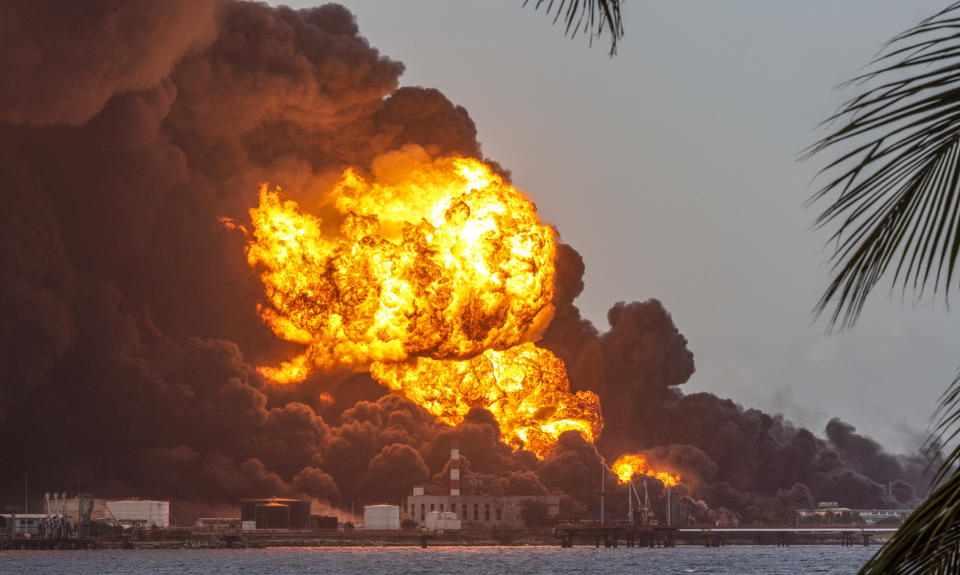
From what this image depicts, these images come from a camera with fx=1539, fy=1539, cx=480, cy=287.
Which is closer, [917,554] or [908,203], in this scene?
[917,554]

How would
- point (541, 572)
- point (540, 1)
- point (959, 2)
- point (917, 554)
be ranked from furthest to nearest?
point (541, 572) < point (540, 1) < point (959, 2) < point (917, 554)

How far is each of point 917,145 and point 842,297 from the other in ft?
2.73

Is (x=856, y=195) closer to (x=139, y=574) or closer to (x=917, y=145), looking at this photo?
(x=917, y=145)

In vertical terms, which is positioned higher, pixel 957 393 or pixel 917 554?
pixel 957 393

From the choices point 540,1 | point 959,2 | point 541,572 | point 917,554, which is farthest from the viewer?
point 541,572

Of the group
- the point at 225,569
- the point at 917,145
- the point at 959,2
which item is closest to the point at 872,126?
the point at 917,145

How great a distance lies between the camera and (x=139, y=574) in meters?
193

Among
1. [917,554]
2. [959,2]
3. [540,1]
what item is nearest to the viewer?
[917,554]

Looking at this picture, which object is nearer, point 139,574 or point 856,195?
point 856,195

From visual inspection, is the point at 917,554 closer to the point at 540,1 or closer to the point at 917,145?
the point at 917,145

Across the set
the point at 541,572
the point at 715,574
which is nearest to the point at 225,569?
the point at 541,572

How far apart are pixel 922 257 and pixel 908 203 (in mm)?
283

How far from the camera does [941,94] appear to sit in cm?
746

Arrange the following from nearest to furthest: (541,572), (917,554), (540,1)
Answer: (917,554)
(540,1)
(541,572)
